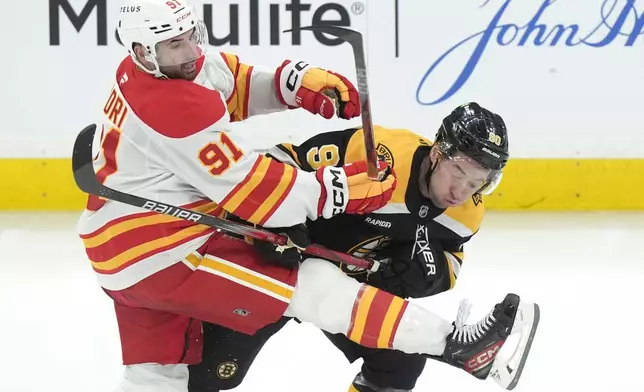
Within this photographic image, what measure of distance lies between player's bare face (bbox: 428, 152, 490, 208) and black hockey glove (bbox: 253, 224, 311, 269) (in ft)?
1.22

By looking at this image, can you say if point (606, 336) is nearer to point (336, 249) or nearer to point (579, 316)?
point (579, 316)

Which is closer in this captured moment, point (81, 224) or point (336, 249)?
point (81, 224)

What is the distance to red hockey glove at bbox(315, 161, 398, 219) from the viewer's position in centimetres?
208

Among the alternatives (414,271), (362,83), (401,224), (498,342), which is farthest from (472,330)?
(362,83)

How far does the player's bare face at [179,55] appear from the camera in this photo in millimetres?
2074

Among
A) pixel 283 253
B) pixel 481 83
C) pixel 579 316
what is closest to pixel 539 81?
pixel 481 83

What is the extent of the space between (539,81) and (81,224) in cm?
270

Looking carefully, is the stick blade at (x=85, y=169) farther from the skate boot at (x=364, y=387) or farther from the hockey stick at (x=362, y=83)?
the skate boot at (x=364, y=387)

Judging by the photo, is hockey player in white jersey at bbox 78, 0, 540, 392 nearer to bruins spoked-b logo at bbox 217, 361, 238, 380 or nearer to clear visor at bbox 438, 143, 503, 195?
clear visor at bbox 438, 143, 503, 195

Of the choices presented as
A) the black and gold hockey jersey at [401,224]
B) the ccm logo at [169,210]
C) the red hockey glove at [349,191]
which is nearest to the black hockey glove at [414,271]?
the black and gold hockey jersey at [401,224]

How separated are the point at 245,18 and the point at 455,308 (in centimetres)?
172

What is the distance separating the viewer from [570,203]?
4.44 m

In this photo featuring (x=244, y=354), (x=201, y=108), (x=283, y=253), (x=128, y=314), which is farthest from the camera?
(x=244, y=354)

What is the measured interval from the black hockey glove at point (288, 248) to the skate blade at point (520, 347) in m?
0.50
